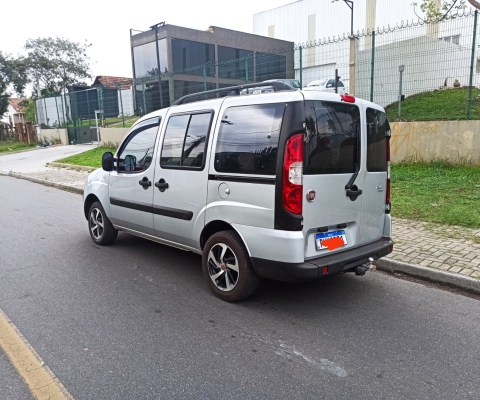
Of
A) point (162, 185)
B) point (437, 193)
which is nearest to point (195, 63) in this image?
point (437, 193)

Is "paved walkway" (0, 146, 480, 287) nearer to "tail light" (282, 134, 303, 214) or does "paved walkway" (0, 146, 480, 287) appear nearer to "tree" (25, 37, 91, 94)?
"tail light" (282, 134, 303, 214)

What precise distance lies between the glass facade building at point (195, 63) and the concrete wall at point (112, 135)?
1.31 meters

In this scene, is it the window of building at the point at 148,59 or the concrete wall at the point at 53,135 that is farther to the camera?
the window of building at the point at 148,59

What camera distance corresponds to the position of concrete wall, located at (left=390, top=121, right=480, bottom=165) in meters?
9.16

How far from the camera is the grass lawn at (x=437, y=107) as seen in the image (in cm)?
1028

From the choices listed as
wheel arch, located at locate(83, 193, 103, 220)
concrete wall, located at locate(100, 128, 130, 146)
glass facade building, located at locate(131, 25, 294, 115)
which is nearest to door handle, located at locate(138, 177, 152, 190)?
wheel arch, located at locate(83, 193, 103, 220)

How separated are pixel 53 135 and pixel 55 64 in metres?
11.0

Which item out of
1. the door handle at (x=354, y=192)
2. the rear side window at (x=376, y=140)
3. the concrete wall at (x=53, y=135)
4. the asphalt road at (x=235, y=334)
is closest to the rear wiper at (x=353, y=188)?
the door handle at (x=354, y=192)

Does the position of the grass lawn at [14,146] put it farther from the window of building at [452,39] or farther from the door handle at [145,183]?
the door handle at [145,183]

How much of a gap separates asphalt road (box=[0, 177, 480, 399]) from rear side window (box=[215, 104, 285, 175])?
136 centimetres

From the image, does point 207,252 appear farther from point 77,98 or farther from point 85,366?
point 77,98

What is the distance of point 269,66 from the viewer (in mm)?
14477

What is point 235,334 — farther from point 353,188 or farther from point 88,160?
point 88,160

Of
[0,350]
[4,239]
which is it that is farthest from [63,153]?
[0,350]
